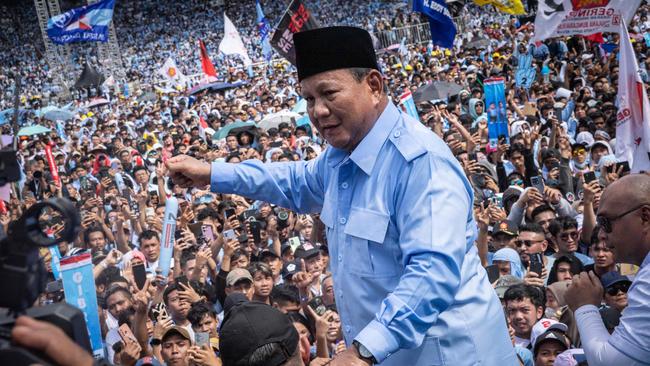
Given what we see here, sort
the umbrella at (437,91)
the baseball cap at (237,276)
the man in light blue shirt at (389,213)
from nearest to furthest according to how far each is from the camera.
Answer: the man in light blue shirt at (389,213) → the baseball cap at (237,276) → the umbrella at (437,91)

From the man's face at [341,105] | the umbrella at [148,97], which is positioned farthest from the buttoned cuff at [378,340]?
the umbrella at [148,97]

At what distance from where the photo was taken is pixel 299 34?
2152 mm

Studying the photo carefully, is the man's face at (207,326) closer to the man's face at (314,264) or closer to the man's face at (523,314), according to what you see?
the man's face at (314,264)

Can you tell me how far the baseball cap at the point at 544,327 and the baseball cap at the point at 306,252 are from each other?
6.17ft

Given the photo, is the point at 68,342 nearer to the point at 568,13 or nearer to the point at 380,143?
the point at 380,143

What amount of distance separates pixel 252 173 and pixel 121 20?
41173 mm

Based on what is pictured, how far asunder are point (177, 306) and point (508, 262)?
2173 mm

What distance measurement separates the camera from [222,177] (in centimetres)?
235

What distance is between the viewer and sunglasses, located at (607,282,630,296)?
3554mm

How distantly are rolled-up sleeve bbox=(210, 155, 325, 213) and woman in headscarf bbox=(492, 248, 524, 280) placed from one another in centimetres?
279

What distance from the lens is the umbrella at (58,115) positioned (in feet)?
67.3

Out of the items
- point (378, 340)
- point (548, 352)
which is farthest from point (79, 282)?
point (548, 352)

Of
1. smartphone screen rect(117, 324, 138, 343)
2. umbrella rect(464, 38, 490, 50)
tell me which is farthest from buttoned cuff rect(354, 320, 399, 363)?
umbrella rect(464, 38, 490, 50)

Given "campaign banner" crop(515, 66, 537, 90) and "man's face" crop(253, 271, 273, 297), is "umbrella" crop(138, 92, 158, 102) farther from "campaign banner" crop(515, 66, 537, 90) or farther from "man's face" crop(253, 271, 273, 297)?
"man's face" crop(253, 271, 273, 297)
